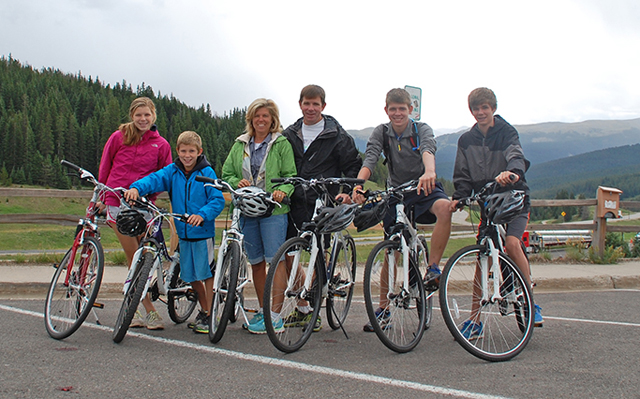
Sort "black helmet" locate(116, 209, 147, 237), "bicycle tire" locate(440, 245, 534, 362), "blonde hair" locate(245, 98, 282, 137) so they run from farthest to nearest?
1. "blonde hair" locate(245, 98, 282, 137)
2. "black helmet" locate(116, 209, 147, 237)
3. "bicycle tire" locate(440, 245, 534, 362)

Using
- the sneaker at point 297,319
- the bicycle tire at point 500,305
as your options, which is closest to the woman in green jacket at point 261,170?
the sneaker at point 297,319

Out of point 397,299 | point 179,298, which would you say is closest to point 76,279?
point 179,298

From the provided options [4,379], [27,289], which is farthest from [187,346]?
[27,289]

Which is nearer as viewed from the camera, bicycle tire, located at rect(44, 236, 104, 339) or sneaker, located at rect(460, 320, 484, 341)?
sneaker, located at rect(460, 320, 484, 341)

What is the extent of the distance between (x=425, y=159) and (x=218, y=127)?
170 meters

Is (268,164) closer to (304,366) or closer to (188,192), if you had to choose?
(188,192)

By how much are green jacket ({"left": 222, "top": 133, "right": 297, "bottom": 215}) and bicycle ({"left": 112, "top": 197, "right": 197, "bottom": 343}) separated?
2.36ft

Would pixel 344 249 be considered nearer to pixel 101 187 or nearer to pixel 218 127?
pixel 101 187

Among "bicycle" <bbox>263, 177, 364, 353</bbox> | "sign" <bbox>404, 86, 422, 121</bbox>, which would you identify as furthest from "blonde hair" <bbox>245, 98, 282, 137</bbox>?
"sign" <bbox>404, 86, 422, 121</bbox>

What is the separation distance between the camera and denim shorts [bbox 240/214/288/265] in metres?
4.89

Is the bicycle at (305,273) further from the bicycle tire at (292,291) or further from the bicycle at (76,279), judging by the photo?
the bicycle at (76,279)

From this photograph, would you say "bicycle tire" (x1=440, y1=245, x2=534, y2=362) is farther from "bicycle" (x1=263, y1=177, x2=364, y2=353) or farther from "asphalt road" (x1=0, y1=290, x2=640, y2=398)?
"bicycle" (x1=263, y1=177, x2=364, y2=353)

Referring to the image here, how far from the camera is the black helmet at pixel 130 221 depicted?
4.65 metres

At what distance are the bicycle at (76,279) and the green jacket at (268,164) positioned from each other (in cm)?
107
